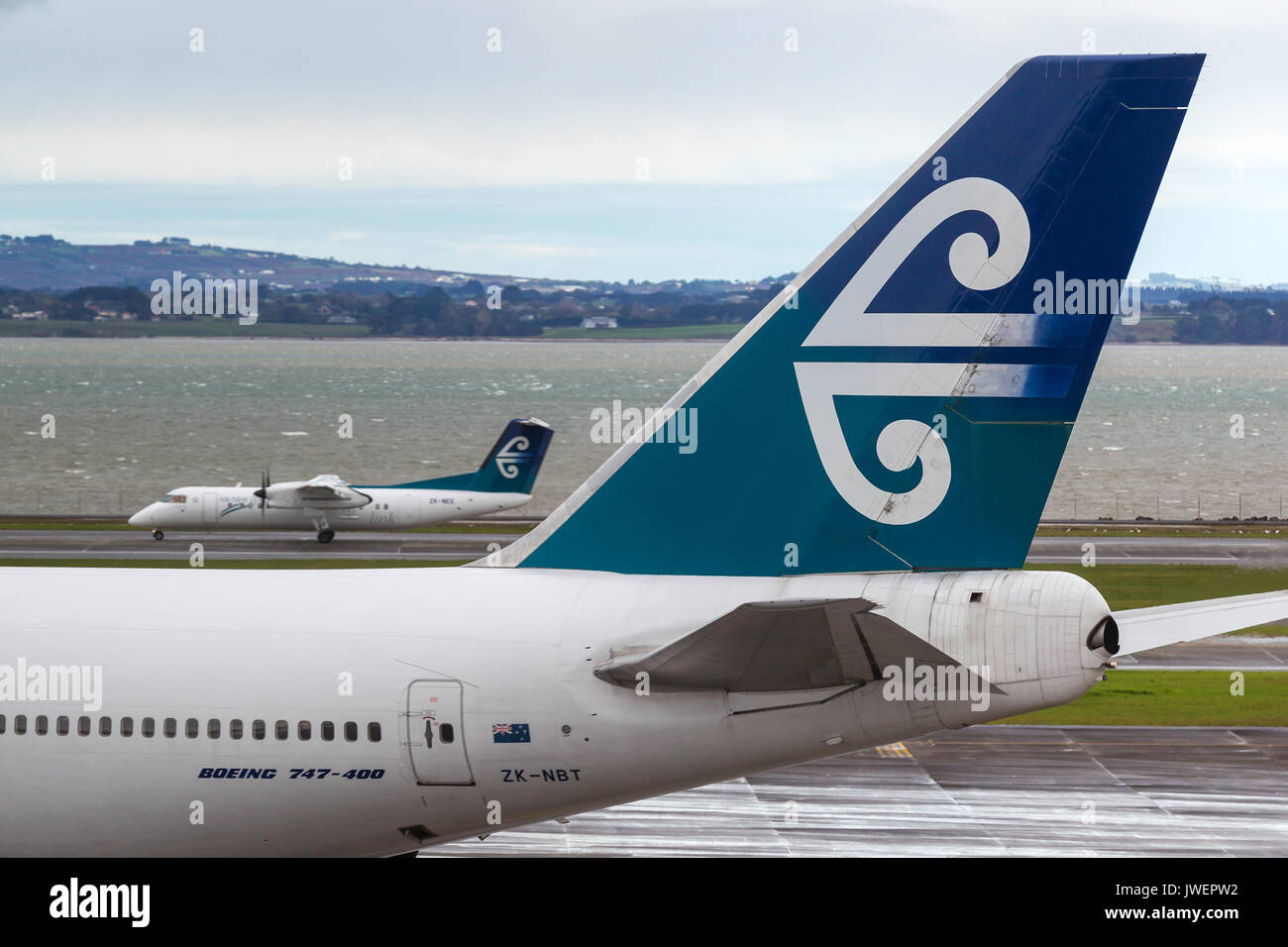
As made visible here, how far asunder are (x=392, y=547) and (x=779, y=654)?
61547 mm

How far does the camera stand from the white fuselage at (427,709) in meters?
12.9

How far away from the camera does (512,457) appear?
248ft

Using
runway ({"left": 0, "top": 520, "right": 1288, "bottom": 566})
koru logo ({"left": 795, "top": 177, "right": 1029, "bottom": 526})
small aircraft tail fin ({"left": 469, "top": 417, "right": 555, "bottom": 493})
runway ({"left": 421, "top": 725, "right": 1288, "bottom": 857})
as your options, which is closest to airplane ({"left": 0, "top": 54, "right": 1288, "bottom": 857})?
koru logo ({"left": 795, "top": 177, "right": 1029, "bottom": 526})

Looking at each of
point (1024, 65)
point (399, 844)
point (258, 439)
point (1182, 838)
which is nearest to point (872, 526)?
point (1024, 65)

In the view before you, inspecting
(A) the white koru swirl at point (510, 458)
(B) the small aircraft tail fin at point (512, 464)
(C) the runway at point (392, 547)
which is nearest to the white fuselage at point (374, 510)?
(B) the small aircraft tail fin at point (512, 464)

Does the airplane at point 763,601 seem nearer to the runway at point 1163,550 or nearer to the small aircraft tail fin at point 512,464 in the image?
the runway at point 1163,550

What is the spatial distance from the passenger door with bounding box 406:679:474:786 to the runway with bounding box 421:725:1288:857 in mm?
8342

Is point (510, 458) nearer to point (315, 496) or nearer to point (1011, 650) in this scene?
point (315, 496)

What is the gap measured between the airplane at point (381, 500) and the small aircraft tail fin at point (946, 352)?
61.4 metres

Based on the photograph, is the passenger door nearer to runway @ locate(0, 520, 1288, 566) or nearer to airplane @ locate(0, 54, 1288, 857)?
airplane @ locate(0, 54, 1288, 857)

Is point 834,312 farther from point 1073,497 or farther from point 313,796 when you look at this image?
point 1073,497

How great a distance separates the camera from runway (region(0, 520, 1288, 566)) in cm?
6481

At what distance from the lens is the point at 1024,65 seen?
13.3 m

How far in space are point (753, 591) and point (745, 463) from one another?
1.34m
